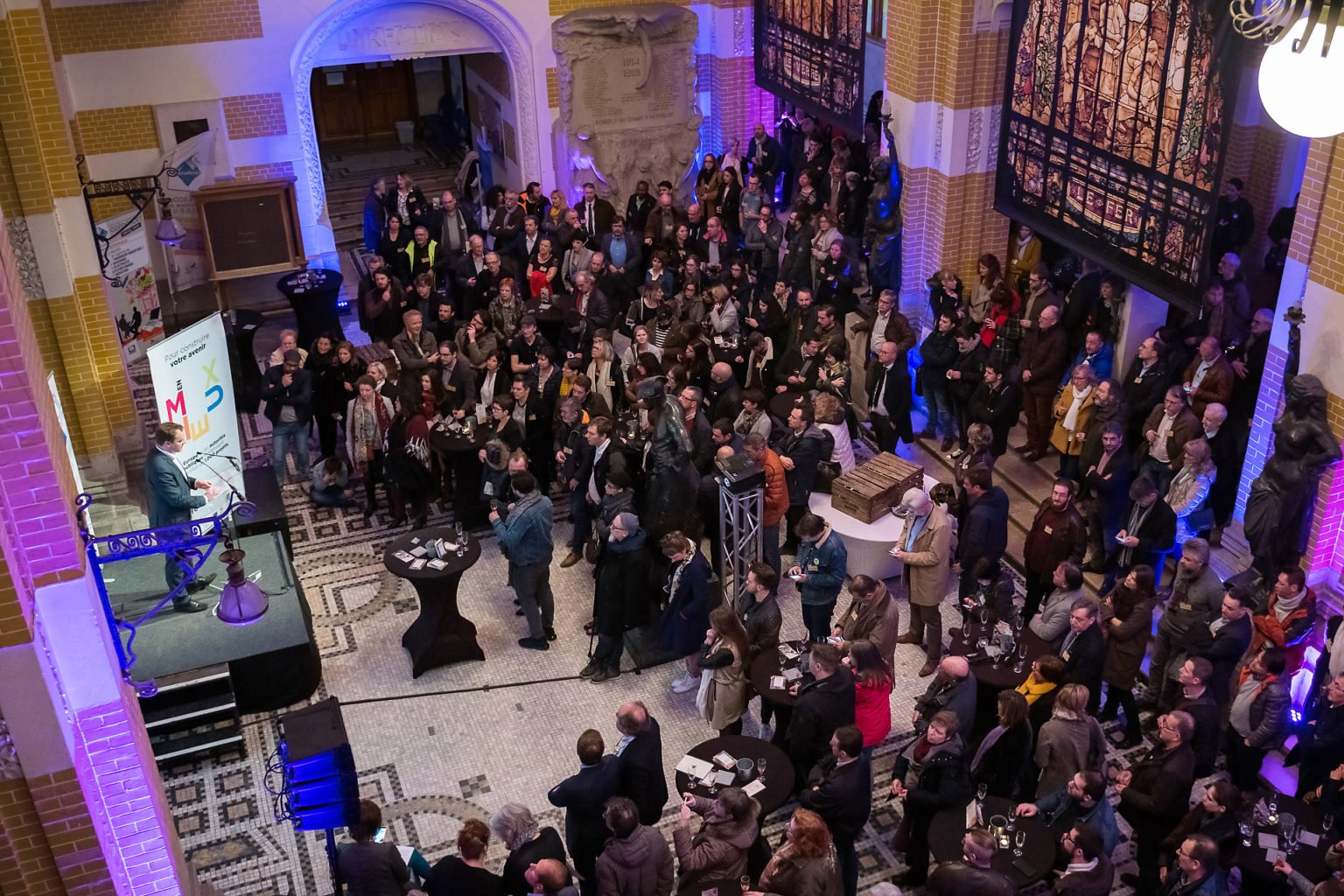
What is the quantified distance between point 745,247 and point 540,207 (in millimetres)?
2641

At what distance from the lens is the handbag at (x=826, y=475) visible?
10.5m

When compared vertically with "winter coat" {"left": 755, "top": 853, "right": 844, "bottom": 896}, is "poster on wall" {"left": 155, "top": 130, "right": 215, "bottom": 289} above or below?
above

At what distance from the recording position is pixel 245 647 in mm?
9125

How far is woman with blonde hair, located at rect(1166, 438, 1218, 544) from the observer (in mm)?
9078

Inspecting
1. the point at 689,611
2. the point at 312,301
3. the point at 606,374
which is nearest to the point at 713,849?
the point at 689,611

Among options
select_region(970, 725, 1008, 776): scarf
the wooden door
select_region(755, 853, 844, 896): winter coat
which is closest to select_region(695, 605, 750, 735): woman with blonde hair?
select_region(970, 725, 1008, 776): scarf

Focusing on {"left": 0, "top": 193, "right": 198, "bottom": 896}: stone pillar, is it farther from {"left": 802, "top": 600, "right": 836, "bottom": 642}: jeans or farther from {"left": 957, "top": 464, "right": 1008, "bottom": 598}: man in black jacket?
{"left": 957, "top": 464, "right": 1008, "bottom": 598}: man in black jacket

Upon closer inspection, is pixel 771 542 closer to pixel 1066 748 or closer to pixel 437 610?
pixel 437 610

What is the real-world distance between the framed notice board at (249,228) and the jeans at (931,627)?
10.1 m

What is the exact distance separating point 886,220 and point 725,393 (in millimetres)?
4169

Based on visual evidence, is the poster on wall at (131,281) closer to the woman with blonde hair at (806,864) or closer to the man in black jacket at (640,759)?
the man in black jacket at (640,759)

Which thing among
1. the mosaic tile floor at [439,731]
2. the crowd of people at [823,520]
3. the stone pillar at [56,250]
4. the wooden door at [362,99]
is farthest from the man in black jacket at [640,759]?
the wooden door at [362,99]

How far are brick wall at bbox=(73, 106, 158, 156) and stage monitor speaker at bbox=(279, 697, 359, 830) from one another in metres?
10.9

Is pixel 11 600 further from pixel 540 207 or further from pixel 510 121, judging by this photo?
pixel 510 121
